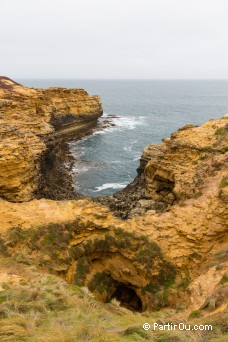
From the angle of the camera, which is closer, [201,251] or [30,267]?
[30,267]

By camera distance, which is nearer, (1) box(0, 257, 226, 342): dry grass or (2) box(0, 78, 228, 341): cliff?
(1) box(0, 257, 226, 342): dry grass

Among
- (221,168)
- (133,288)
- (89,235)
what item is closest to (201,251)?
(133,288)

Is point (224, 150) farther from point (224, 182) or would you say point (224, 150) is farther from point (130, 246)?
point (130, 246)

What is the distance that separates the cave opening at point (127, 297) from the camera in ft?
73.5

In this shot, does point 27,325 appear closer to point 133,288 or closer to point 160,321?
point 160,321

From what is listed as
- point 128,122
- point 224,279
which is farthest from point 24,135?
point 128,122

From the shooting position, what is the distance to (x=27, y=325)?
1012 cm

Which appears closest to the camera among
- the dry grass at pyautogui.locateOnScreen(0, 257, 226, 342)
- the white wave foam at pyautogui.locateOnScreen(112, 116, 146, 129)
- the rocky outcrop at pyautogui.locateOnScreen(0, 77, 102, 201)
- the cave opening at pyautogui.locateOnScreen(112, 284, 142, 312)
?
the dry grass at pyautogui.locateOnScreen(0, 257, 226, 342)

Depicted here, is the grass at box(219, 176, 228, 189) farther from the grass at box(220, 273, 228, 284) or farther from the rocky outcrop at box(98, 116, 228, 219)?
the grass at box(220, 273, 228, 284)

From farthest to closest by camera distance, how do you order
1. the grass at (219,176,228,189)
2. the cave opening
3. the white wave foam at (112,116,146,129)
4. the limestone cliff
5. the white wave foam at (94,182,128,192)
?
the white wave foam at (112,116,146,129), the white wave foam at (94,182,128,192), the grass at (219,176,228,189), the cave opening, the limestone cliff

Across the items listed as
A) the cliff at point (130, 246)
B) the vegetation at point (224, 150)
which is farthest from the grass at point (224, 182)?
the vegetation at point (224, 150)

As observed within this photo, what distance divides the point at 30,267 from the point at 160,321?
28.3ft

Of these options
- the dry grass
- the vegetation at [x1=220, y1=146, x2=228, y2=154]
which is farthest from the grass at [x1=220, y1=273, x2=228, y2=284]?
the vegetation at [x1=220, y1=146, x2=228, y2=154]

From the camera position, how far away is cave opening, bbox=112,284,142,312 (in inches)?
882
